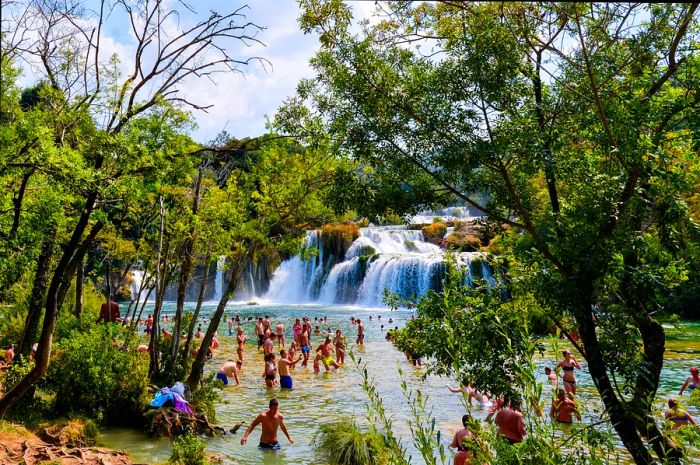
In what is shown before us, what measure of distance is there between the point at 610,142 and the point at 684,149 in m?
1.01

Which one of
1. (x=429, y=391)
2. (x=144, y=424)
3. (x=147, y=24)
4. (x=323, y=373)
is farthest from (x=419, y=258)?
(x=147, y=24)

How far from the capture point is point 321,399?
14.8 m

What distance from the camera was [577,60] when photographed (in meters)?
5.59

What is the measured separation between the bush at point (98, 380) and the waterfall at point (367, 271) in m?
27.0

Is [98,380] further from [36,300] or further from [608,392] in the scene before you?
[608,392]

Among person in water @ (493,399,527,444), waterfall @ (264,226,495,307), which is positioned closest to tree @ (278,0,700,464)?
person in water @ (493,399,527,444)

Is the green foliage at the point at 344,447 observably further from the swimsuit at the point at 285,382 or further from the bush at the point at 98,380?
the swimsuit at the point at 285,382

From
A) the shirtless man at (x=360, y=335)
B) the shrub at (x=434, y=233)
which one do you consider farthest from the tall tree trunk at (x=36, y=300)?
the shrub at (x=434, y=233)

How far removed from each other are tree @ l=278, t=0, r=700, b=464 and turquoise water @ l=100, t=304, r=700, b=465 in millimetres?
639

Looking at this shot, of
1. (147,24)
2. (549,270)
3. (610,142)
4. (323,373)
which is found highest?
(147,24)

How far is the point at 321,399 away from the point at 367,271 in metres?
27.3

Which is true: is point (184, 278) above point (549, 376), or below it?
above

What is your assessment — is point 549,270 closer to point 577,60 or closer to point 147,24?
point 577,60

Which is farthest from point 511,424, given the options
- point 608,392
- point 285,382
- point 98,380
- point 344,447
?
point 285,382
